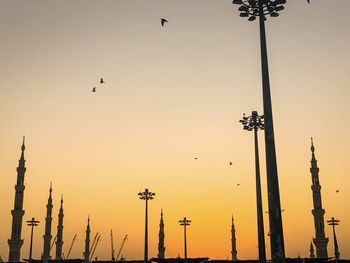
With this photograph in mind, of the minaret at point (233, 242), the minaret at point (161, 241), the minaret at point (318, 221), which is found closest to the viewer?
the minaret at point (318, 221)

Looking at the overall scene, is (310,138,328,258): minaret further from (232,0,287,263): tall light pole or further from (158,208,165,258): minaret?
(232,0,287,263): tall light pole

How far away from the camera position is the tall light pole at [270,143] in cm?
1619

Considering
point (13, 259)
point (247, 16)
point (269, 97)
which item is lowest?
point (13, 259)

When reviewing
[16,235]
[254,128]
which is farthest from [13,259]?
[254,128]

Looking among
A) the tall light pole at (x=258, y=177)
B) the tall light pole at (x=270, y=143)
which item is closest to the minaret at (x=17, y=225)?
the tall light pole at (x=258, y=177)

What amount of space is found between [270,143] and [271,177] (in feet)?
4.40

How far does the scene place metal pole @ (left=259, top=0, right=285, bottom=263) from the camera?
16.1 metres

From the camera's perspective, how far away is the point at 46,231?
90.2 m

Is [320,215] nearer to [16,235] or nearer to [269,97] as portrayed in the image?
[16,235]

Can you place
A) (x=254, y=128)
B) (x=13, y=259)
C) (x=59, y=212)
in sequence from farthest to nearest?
(x=59, y=212) → (x=13, y=259) → (x=254, y=128)

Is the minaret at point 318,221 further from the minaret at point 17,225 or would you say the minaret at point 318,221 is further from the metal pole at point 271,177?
the metal pole at point 271,177

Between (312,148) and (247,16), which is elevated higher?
(312,148)

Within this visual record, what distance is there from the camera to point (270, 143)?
17469mm

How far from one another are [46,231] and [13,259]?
65.0ft
